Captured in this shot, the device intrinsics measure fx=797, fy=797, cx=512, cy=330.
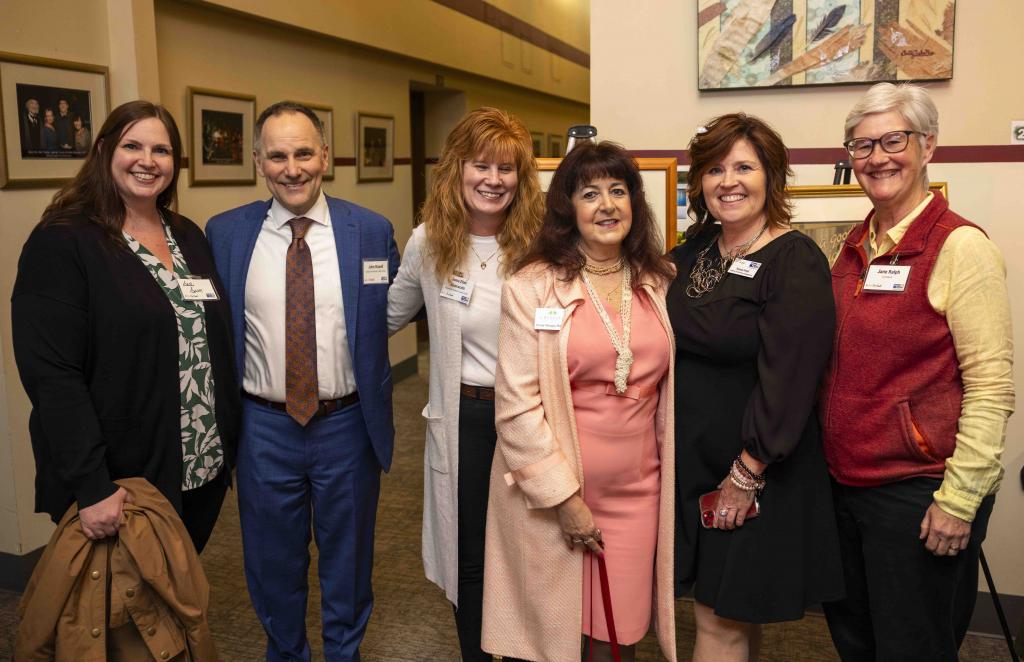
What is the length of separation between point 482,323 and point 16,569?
272 centimetres

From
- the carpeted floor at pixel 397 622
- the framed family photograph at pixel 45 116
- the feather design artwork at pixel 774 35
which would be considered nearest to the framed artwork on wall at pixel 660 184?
the feather design artwork at pixel 774 35

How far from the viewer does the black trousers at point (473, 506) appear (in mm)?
2367

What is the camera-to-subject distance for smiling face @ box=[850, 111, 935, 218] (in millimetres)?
1973

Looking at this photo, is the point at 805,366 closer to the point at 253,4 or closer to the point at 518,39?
the point at 253,4

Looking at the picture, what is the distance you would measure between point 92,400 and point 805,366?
1834 mm

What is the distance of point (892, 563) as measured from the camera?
2000 millimetres

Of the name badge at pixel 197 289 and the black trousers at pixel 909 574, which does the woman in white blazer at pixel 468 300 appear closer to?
the name badge at pixel 197 289

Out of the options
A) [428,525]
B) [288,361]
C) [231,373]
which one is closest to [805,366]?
[428,525]

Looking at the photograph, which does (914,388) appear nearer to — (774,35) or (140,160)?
(774,35)

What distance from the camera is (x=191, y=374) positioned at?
229 cm

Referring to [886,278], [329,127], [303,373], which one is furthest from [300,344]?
[329,127]

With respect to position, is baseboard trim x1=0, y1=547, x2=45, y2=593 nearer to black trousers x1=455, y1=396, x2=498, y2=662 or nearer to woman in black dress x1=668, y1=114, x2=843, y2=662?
black trousers x1=455, y1=396, x2=498, y2=662

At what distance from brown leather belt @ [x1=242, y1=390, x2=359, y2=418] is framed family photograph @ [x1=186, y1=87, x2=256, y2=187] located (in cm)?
295

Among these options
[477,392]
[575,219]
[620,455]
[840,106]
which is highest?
[840,106]
